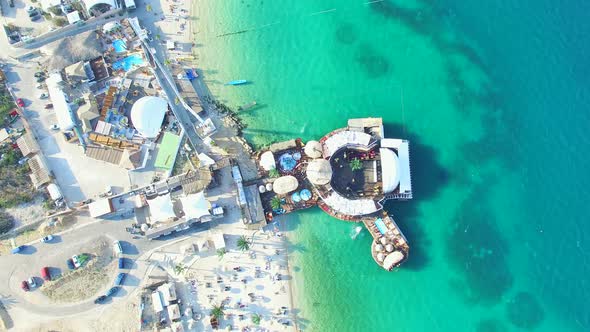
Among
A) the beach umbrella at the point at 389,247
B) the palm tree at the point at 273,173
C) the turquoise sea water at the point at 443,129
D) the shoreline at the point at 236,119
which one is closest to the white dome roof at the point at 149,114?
the shoreline at the point at 236,119

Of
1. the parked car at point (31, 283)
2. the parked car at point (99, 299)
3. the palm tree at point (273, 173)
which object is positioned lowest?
the parked car at point (99, 299)

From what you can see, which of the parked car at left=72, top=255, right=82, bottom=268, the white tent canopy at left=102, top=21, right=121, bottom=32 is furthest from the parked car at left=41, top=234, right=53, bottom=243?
the white tent canopy at left=102, top=21, right=121, bottom=32

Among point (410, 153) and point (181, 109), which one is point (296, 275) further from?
point (181, 109)

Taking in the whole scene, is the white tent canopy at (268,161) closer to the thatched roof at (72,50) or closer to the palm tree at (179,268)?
the palm tree at (179,268)

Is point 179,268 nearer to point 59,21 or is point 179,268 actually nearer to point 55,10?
point 59,21

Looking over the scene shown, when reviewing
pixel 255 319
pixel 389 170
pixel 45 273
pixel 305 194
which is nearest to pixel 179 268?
pixel 255 319
